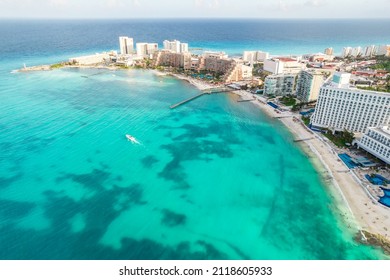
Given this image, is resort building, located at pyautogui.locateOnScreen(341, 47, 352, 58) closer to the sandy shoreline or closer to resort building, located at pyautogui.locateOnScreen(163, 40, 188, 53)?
resort building, located at pyautogui.locateOnScreen(163, 40, 188, 53)

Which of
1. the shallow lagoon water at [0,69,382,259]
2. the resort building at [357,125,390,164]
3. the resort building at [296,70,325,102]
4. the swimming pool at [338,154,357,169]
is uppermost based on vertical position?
the resort building at [296,70,325,102]

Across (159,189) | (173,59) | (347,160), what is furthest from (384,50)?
(159,189)

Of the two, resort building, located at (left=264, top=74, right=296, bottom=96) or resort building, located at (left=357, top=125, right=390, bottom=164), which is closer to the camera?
resort building, located at (left=357, top=125, right=390, bottom=164)

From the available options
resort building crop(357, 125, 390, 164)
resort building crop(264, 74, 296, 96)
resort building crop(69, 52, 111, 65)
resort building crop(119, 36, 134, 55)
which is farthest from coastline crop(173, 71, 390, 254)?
resort building crop(119, 36, 134, 55)

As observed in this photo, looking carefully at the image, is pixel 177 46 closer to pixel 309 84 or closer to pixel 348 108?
pixel 309 84

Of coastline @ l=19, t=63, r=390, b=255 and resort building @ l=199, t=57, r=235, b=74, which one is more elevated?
resort building @ l=199, t=57, r=235, b=74

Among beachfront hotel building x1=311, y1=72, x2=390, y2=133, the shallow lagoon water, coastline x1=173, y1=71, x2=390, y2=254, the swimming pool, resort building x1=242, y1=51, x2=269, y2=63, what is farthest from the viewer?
resort building x1=242, y1=51, x2=269, y2=63

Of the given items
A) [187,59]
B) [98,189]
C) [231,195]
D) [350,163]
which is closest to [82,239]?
[98,189]
